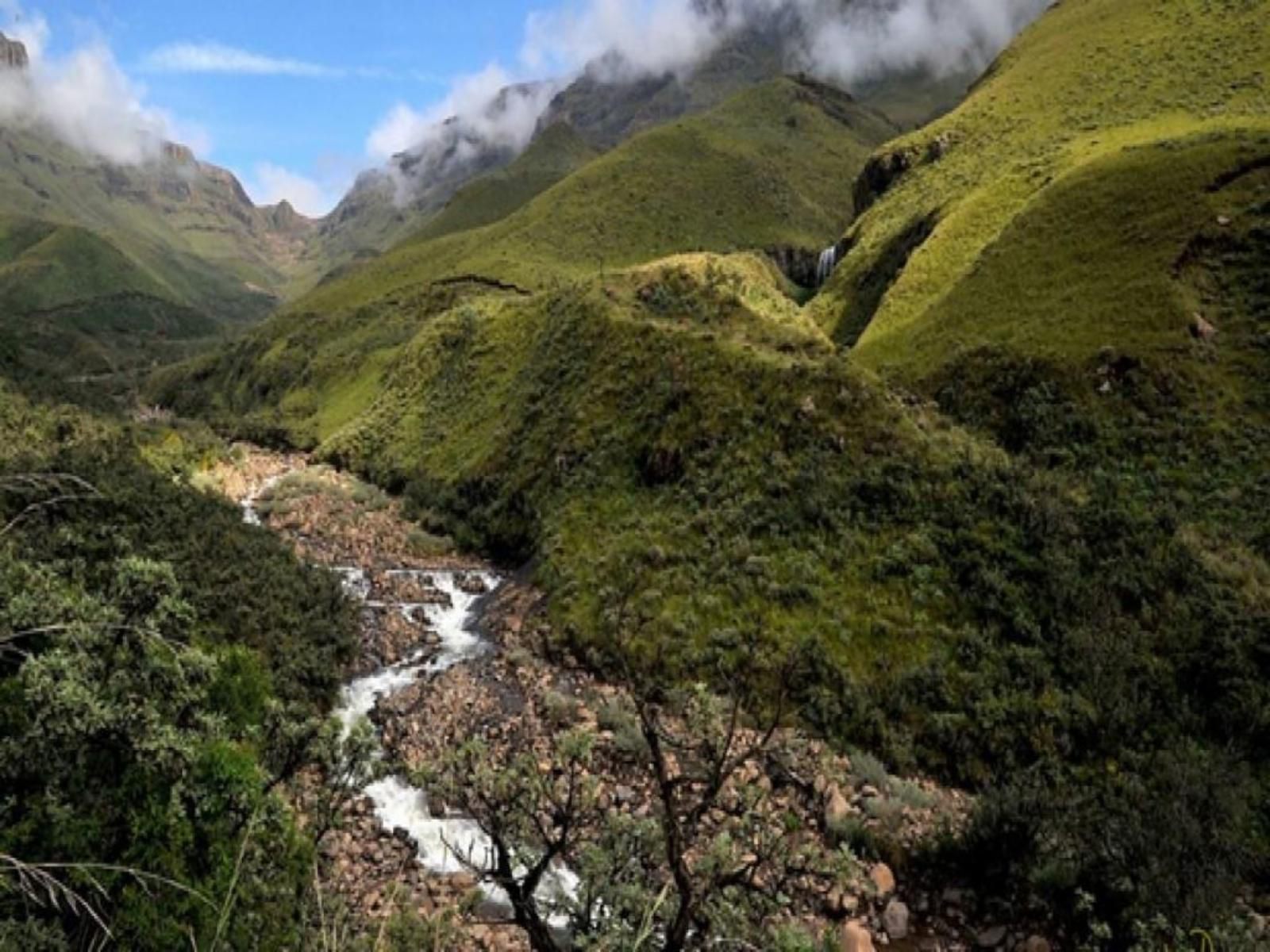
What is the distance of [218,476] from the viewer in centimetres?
4672

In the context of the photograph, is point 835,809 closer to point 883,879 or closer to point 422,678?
point 883,879

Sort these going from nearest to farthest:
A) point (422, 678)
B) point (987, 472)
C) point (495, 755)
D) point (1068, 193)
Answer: point (495, 755) → point (422, 678) → point (987, 472) → point (1068, 193)

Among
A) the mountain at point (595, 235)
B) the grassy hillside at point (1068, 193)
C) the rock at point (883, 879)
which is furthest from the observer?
the mountain at point (595, 235)

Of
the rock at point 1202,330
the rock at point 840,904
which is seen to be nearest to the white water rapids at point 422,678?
the rock at point 840,904

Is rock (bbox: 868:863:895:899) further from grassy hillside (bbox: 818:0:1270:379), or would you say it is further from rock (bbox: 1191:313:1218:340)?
rock (bbox: 1191:313:1218:340)

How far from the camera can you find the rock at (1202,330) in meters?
32.7

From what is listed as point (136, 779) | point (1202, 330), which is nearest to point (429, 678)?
point (136, 779)

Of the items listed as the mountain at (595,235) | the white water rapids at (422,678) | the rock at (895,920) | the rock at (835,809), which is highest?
the mountain at (595,235)

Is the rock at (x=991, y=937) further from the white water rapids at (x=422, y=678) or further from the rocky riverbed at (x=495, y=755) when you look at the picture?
the white water rapids at (x=422, y=678)

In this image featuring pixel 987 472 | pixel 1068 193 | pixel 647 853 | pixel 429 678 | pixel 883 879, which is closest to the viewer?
pixel 647 853

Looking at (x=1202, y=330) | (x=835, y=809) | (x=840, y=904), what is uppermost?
(x=1202, y=330)

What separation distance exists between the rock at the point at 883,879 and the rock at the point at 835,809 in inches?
52.1

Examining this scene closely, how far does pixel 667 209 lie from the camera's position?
119750 millimetres

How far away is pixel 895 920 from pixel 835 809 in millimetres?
2916
